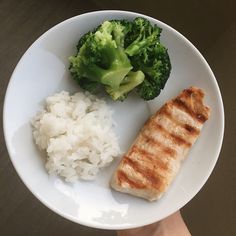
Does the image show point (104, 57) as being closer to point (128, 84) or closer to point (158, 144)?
point (128, 84)

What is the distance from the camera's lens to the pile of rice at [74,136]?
51.0 inches

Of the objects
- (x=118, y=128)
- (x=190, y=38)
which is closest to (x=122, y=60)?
(x=118, y=128)

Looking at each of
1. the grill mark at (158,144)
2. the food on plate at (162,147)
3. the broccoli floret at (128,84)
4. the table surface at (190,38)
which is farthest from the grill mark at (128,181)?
the table surface at (190,38)

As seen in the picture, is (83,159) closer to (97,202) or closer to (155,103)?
(97,202)

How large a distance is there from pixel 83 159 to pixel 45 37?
1.23 feet

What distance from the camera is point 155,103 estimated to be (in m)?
1.42

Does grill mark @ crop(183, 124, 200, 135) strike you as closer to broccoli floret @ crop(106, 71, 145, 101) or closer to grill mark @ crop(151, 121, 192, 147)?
grill mark @ crop(151, 121, 192, 147)

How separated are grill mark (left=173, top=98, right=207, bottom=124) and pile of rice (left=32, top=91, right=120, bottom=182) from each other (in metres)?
0.22

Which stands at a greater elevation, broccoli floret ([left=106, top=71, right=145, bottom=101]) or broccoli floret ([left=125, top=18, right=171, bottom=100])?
broccoli floret ([left=125, top=18, right=171, bottom=100])

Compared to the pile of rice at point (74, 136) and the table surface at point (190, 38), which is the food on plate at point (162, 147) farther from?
the table surface at point (190, 38)

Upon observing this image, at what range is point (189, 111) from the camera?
53.9 inches

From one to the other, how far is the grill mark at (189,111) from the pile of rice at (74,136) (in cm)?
22


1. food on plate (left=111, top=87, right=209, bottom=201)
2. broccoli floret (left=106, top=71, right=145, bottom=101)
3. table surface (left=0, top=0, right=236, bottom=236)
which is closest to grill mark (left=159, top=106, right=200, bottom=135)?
food on plate (left=111, top=87, right=209, bottom=201)

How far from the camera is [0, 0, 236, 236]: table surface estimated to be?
1.66 metres
